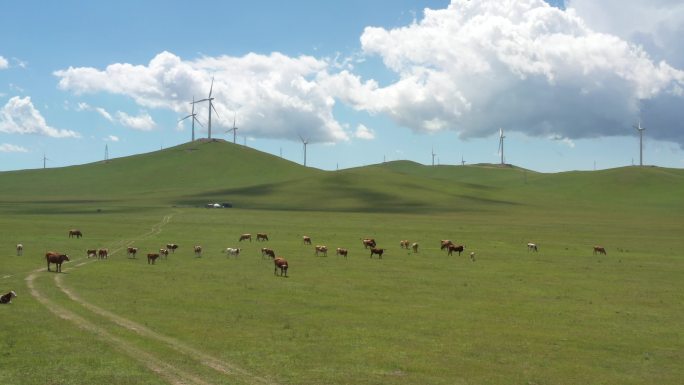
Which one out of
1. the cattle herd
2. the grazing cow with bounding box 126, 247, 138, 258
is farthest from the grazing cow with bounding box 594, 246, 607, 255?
the grazing cow with bounding box 126, 247, 138, 258

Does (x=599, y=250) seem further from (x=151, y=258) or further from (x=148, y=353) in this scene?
(x=148, y=353)

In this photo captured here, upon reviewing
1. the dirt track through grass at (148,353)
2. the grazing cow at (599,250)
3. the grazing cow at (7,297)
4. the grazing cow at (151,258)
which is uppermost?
the grazing cow at (599,250)

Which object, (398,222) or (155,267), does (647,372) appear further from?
(398,222)

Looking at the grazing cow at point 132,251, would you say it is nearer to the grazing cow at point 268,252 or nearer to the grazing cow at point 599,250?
the grazing cow at point 268,252

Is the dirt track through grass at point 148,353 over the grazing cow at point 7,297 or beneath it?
beneath

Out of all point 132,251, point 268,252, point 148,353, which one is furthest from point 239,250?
point 148,353

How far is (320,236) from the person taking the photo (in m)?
73.1

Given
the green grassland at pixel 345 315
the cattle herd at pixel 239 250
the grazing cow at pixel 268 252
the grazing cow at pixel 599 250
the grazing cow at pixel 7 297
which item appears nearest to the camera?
the green grassland at pixel 345 315

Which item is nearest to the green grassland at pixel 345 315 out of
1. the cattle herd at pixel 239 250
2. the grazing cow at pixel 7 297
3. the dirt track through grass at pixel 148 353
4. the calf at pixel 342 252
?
the dirt track through grass at pixel 148 353

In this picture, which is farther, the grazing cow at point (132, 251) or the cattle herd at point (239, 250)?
the grazing cow at point (132, 251)

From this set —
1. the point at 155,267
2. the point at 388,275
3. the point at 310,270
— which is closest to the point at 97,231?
the point at 155,267

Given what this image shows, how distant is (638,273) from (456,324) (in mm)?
24019

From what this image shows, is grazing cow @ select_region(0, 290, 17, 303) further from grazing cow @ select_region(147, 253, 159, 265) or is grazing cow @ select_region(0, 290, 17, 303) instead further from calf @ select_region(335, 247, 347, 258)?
calf @ select_region(335, 247, 347, 258)

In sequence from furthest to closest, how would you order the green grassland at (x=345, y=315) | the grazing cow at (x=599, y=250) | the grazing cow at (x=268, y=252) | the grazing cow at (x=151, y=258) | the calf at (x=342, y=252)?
the grazing cow at (x=599, y=250) → the calf at (x=342, y=252) → the grazing cow at (x=268, y=252) → the grazing cow at (x=151, y=258) → the green grassland at (x=345, y=315)
